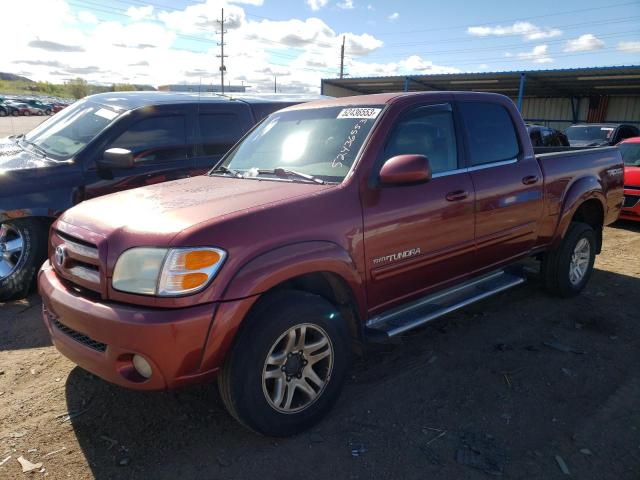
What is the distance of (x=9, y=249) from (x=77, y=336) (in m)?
2.63

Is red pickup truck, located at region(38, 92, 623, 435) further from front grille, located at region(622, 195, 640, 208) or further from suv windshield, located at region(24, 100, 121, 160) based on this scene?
front grille, located at region(622, 195, 640, 208)

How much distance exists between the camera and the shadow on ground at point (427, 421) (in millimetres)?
2584

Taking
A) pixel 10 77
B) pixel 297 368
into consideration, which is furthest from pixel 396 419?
pixel 10 77

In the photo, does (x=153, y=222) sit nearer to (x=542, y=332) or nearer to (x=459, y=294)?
(x=459, y=294)

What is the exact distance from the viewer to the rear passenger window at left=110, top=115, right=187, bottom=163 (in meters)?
5.19

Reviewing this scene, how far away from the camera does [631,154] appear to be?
9406 mm

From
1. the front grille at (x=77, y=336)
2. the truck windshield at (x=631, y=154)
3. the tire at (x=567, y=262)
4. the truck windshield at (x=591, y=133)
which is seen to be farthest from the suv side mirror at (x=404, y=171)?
the truck windshield at (x=591, y=133)

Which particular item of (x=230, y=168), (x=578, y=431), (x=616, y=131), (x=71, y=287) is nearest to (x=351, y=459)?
(x=578, y=431)

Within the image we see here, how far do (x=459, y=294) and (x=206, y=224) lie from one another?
221cm

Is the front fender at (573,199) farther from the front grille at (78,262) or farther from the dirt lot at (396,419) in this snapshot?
the front grille at (78,262)

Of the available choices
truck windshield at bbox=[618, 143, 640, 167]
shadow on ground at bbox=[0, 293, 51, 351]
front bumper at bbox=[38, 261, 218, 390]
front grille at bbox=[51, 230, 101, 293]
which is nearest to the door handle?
front bumper at bbox=[38, 261, 218, 390]

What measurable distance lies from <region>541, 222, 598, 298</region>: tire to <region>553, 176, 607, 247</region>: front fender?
9 centimetres

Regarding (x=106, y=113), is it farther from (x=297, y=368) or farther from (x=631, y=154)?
(x=631, y=154)

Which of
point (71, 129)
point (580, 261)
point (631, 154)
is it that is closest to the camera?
point (580, 261)
